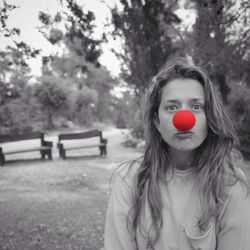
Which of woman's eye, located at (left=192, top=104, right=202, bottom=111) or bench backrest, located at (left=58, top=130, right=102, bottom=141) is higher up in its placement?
woman's eye, located at (left=192, top=104, right=202, bottom=111)

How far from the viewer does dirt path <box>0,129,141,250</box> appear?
3.21 m

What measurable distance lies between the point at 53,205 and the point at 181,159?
331 cm

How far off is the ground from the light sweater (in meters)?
1.92

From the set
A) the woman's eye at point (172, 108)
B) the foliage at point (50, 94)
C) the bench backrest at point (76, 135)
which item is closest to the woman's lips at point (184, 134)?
the woman's eye at point (172, 108)

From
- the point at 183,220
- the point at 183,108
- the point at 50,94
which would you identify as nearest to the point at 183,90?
the point at 183,108

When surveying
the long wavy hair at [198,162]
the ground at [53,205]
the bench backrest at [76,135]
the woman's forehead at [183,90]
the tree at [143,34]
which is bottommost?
the ground at [53,205]

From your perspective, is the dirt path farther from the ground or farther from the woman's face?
the woman's face

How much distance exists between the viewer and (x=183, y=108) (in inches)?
55.1

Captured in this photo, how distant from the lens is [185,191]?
4.55 feet

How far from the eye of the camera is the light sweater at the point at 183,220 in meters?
1.29

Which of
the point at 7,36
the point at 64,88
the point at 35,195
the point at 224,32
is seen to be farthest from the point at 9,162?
the point at 64,88

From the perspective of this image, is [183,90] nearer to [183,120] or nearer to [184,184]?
[183,120]

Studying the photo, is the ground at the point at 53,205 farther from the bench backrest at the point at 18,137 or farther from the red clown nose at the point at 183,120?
the red clown nose at the point at 183,120

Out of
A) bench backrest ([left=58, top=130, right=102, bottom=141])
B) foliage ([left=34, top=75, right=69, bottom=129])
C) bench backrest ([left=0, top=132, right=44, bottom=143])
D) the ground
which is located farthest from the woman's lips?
foliage ([left=34, top=75, right=69, bottom=129])
